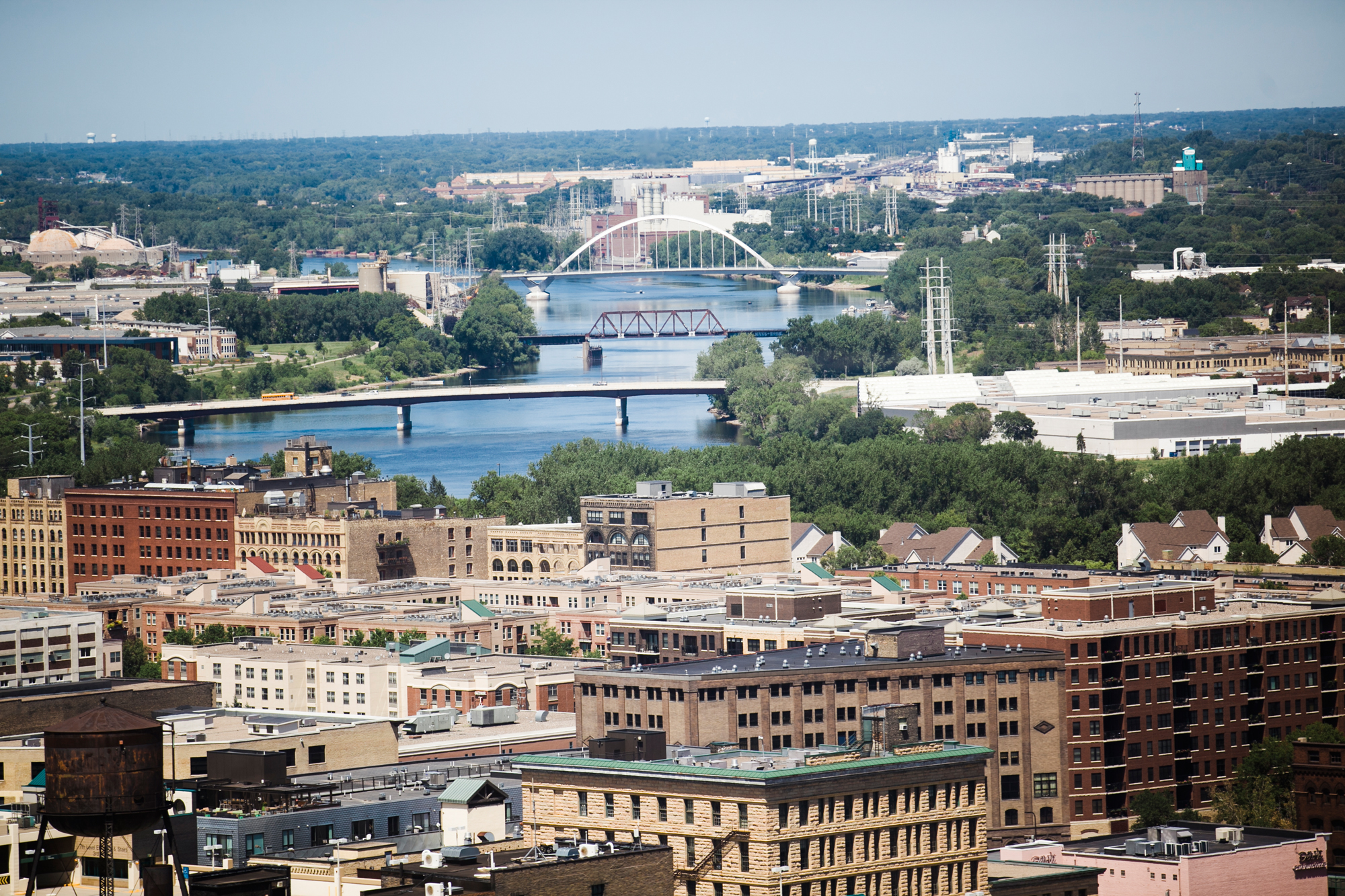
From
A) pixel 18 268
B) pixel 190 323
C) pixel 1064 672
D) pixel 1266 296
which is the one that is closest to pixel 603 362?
pixel 190 323

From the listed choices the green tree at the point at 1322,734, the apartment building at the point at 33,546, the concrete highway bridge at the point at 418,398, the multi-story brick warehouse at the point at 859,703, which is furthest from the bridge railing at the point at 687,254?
the multi-story brick warehouse at the point at 859,703

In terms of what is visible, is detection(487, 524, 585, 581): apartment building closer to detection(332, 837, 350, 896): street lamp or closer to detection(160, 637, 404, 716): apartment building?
detection(160, 637, 404, 716): apartment building

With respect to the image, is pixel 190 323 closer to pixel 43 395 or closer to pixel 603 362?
pixel 603 362

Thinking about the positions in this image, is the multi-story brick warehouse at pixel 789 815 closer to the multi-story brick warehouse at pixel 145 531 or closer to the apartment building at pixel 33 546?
the multi-story brick warehouse at pixel 145 531

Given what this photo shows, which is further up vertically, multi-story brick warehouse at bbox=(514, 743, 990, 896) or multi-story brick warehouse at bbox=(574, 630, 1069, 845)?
multi-story brick warehouse at bbox=(514, 743, 990, 896)

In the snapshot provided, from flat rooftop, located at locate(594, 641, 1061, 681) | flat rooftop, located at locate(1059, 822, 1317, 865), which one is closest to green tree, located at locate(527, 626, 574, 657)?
flat rooftop, located at locate(594, 641, 1061, 681)
